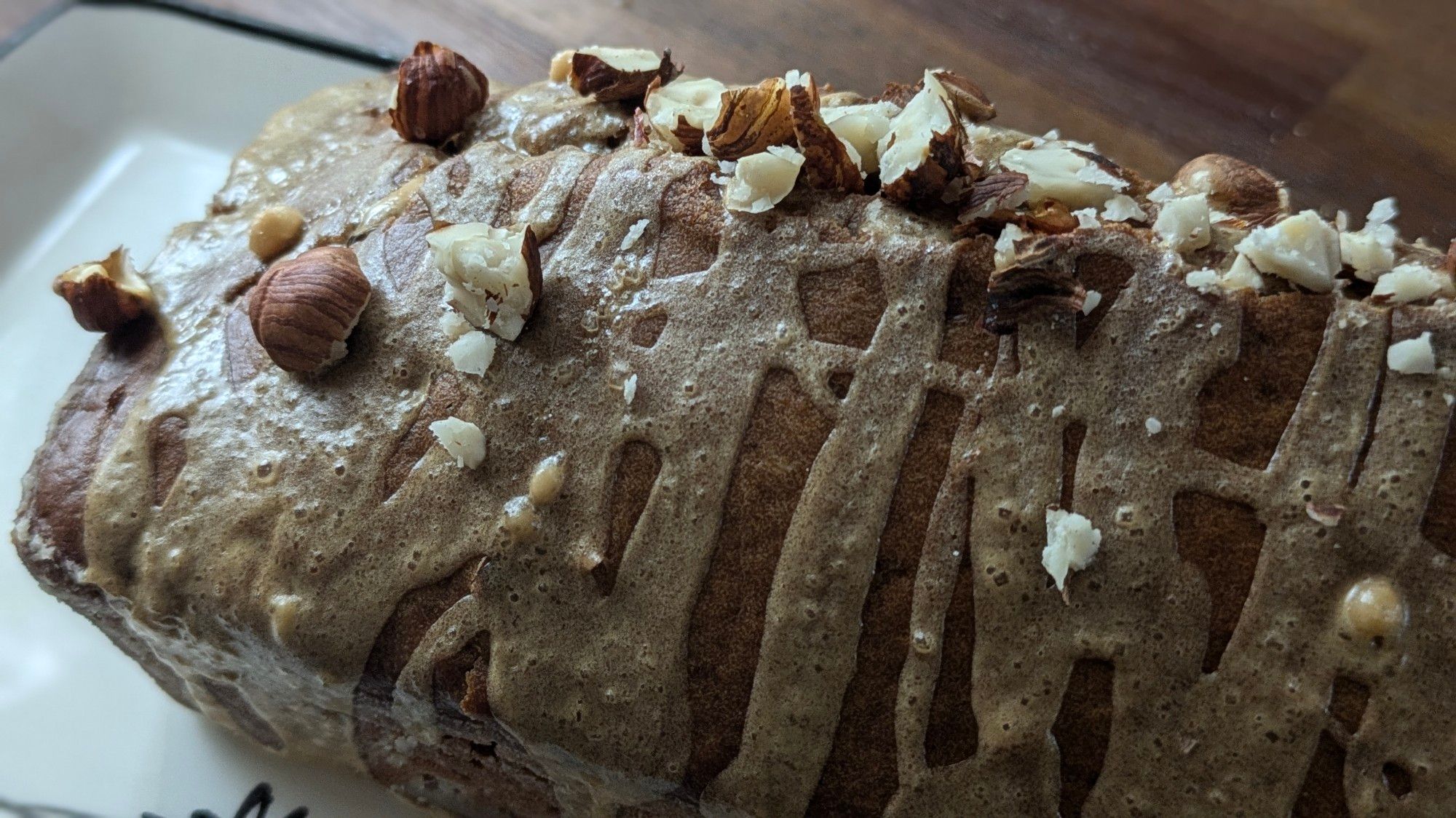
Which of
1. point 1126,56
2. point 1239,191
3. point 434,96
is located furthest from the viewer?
point 1126,56

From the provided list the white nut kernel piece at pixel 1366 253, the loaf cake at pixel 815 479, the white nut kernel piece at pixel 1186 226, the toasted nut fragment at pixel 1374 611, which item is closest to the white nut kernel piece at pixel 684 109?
the loaf cake at pixel 815 479

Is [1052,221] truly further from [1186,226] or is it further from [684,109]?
[684,109]

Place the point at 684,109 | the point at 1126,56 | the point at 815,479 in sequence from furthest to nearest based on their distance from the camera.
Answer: the point at 1126,56 → the point at 684,109 → the point at 815,479

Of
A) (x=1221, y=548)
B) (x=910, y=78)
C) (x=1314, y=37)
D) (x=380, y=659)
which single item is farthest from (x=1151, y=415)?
(x=1314, y=37)

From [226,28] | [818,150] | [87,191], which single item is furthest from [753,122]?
[87,191]

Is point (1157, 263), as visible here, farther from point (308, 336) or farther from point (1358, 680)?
point (308, 336)

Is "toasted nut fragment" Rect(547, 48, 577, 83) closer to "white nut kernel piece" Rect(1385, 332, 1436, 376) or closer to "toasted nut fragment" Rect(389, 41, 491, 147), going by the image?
"toasted nut fragment" Rect(389, 41, 491, 147)

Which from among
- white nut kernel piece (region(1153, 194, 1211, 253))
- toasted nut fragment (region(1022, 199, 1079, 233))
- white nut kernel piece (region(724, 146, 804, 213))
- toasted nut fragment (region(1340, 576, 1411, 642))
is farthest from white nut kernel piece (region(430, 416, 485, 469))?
toasted nut fragment (region(1340, 576, 1411, 642))

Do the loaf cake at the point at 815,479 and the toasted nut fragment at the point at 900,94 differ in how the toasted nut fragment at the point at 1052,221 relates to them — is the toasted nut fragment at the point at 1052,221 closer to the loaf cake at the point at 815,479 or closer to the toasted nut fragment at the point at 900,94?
the loaf cake at the point at 815,479
